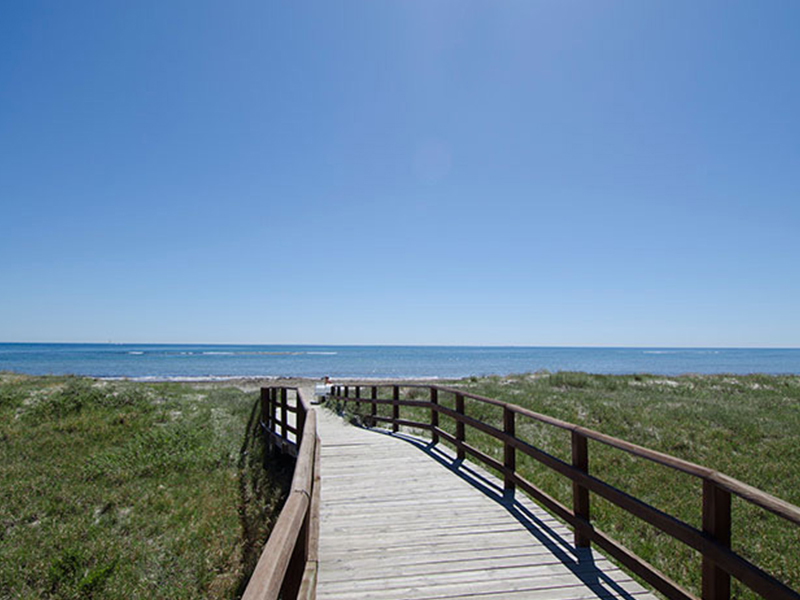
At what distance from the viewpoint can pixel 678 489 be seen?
871 centimetres

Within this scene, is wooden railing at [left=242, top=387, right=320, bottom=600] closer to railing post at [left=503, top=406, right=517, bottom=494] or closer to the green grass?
the green grass

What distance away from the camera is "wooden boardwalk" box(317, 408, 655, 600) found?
4.07 m

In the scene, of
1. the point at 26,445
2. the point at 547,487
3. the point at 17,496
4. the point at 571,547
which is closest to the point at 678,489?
the point at 547,487

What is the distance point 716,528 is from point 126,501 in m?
9.71

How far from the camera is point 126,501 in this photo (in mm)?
8734

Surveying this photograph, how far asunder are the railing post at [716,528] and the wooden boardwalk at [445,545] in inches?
27.5

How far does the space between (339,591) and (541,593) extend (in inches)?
71.5

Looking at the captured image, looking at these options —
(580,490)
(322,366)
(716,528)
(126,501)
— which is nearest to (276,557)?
(716,528)

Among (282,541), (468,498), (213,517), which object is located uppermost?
(282,541)

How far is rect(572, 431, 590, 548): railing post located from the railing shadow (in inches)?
4.4

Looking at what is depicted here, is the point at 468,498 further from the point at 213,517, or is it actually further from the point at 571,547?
the point at 213,517

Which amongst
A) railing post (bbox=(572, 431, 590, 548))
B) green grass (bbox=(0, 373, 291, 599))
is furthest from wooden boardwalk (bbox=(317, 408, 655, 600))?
green grass (bbox=(0, 373, 291, 599))

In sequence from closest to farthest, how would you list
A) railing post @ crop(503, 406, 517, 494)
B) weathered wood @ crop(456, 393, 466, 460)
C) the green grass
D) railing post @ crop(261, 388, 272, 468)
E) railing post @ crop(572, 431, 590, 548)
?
railing post @ crop(572, 431, 590, 548)
the green grass
railing post @ crop(503, 406, 517, 494)
weathered wood @ crop(456, 393, 466, 460)
railing post @ crop(261, 388, 272, 468)

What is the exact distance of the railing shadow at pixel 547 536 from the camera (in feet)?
13.6
